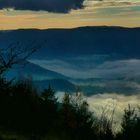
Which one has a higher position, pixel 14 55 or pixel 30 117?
pixel 14 55

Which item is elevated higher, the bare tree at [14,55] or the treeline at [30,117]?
the bare tree at [14,55]

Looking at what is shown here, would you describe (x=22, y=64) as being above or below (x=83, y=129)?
above

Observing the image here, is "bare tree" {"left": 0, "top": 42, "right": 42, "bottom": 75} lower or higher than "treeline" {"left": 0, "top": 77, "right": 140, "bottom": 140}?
higher

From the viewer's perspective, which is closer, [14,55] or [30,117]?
[14,55]

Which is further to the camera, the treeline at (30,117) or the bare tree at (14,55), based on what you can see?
the bare tree at (14,55)

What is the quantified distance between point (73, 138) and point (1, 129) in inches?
253

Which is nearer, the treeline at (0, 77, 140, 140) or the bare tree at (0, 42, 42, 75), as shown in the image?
the treeline at (0, 77, 140, 140)

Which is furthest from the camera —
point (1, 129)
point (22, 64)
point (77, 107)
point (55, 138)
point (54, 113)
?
point (77, 107)

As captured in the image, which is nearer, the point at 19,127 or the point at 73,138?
the point at 19,127

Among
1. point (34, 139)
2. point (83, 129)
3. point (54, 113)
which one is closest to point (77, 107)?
point (83, 129)

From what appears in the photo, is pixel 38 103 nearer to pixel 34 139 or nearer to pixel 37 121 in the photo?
pixel 37 121

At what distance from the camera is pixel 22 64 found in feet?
103

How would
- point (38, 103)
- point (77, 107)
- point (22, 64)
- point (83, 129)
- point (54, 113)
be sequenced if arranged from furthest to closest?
point (77, 107)
point (83, 129)
point (54, 113)
point (38, 103)
point (22, 64)

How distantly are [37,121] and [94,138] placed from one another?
6301 mm
